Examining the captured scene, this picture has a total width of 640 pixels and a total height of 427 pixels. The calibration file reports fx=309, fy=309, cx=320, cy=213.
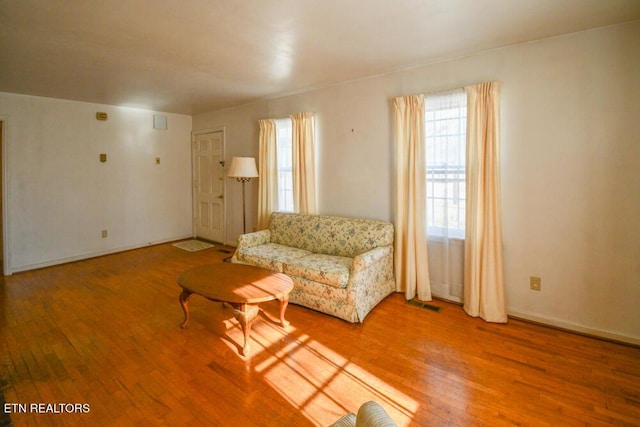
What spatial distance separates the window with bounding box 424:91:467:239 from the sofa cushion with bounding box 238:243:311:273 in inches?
60.4

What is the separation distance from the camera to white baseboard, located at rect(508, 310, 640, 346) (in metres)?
2.45

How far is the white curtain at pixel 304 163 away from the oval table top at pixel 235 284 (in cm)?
148

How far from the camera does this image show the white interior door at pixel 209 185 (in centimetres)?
573

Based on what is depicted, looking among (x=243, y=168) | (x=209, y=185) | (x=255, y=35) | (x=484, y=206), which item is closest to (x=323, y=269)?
(x=484, y=206)

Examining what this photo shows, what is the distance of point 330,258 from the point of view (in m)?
3.37

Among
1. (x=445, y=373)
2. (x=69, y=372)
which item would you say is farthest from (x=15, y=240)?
(x=445, y=373)

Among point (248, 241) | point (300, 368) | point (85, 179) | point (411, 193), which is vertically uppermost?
point (85, 179)

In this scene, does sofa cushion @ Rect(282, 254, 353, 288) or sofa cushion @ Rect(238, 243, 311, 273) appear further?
sofa cushion @ Rect(238, 243, 311, 273)

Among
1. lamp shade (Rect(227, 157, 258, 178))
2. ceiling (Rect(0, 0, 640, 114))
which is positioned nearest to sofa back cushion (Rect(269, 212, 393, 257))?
lamp shade (Rect(227, 157, 258, 178))

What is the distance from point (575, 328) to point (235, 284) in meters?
2.92

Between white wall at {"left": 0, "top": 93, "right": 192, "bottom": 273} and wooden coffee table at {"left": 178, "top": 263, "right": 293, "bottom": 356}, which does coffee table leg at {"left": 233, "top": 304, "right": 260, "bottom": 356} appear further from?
white wall at {"left": 0, "top": 93, "right": 192, "bottom": 273}

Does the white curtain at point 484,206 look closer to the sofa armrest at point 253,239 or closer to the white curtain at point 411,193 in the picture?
the white curtain at point 411,193

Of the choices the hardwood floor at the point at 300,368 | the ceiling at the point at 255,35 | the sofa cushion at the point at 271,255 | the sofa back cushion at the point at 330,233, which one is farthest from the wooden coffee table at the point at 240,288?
the ceiling at the point at 255,35

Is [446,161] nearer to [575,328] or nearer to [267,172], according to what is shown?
[575,328]
